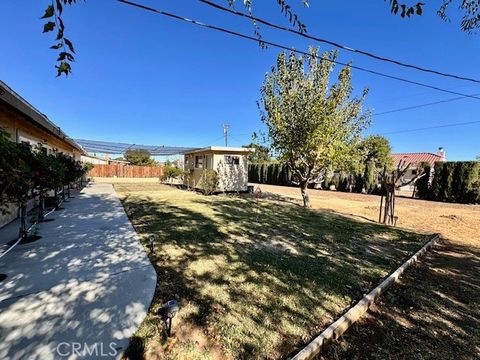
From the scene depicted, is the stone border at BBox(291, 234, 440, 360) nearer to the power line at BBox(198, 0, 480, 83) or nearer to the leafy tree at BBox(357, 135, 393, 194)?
the power line at BBox(198, 0, 480, 83)

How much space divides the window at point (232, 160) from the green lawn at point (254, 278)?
9.37 metres

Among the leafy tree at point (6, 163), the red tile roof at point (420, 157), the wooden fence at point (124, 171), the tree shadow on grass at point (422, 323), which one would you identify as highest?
the red tile roof at point (420, 157)

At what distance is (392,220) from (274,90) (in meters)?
6.90

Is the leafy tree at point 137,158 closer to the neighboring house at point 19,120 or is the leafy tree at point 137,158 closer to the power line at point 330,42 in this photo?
the neighboring house at point 19,120

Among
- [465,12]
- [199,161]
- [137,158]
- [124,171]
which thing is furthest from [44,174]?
[137,158]

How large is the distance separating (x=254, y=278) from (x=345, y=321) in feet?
4.41

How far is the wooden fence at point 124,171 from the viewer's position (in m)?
32.5

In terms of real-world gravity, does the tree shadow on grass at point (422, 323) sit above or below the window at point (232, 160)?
below

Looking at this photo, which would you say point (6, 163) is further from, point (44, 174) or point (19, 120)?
point (19, 120)

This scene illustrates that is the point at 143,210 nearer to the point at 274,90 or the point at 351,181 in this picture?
the point at 274,90

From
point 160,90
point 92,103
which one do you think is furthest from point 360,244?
point 92,103

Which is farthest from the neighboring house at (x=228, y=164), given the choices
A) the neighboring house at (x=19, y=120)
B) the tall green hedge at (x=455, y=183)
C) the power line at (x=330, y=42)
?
the tall green hedge at (x=455, y=183)

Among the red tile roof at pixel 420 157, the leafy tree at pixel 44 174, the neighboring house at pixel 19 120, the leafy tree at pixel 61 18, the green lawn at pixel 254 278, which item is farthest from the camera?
the red tile roof at pixel 420 157

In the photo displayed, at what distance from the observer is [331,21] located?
5.34 meters
